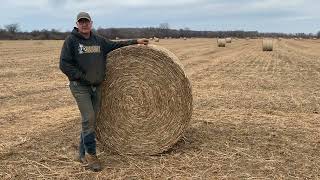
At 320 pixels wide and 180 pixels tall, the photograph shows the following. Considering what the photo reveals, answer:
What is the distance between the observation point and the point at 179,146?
794cm

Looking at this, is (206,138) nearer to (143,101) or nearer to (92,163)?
(143,101)

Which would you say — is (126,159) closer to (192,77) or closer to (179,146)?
(179,146)

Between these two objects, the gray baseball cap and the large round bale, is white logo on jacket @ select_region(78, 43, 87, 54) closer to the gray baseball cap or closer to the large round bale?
the gray baseball cap

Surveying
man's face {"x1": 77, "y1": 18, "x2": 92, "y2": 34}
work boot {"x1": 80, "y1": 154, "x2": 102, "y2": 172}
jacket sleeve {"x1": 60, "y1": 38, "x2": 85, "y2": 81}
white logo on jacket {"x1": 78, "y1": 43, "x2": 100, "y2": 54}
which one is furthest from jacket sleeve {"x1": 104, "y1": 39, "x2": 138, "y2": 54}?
work boot {"x1": 80, "y1": 154, "x2": 102, "y2": 172}

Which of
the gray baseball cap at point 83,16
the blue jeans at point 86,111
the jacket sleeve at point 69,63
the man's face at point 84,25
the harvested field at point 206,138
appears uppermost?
the gray baseball cap at point 83,16

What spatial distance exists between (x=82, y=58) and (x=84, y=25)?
410 mm

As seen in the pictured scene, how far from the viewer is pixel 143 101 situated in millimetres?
7777

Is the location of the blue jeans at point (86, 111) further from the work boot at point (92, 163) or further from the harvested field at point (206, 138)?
the harvested field at point (206, 138)

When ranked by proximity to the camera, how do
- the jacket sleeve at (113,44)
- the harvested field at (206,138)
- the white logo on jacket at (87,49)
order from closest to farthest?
the harvested field at (206,138) < the white logo on jacket at (87,49) < the jacket sleeve at (113,44)

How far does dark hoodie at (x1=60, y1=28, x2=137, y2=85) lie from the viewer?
6840 millimetres

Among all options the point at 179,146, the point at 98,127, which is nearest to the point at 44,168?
the point at 98,127

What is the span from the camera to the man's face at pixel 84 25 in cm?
684

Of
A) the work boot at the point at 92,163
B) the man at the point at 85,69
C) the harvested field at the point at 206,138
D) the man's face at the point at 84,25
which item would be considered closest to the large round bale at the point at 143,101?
the harvested field at the point at 206,138

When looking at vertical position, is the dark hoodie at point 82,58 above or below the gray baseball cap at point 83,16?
below
